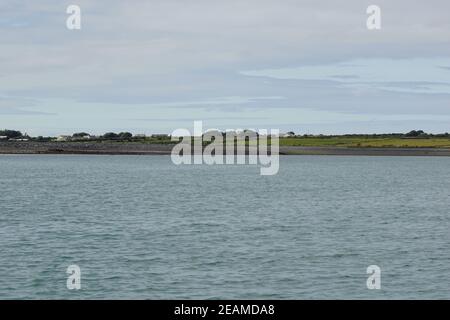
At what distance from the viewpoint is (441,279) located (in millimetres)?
32375

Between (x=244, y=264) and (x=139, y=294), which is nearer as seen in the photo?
(x=139, y=294)

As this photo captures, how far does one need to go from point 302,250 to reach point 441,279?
30.2 ft

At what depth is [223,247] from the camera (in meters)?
40.7

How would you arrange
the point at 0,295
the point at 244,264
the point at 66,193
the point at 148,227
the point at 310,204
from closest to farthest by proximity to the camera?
the point at 0,295, the point at 244,264, the point at 148,227, the point at 310,204, the point at 66,193

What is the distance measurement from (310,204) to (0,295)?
44.1 meters

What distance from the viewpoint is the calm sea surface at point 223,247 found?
30516 millimetres

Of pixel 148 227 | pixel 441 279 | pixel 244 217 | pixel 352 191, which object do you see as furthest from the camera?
pixel 352 191

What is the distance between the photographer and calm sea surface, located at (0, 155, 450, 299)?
30.5 metres

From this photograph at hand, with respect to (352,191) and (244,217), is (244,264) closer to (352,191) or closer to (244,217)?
(244,217)

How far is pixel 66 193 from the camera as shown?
82938mm
